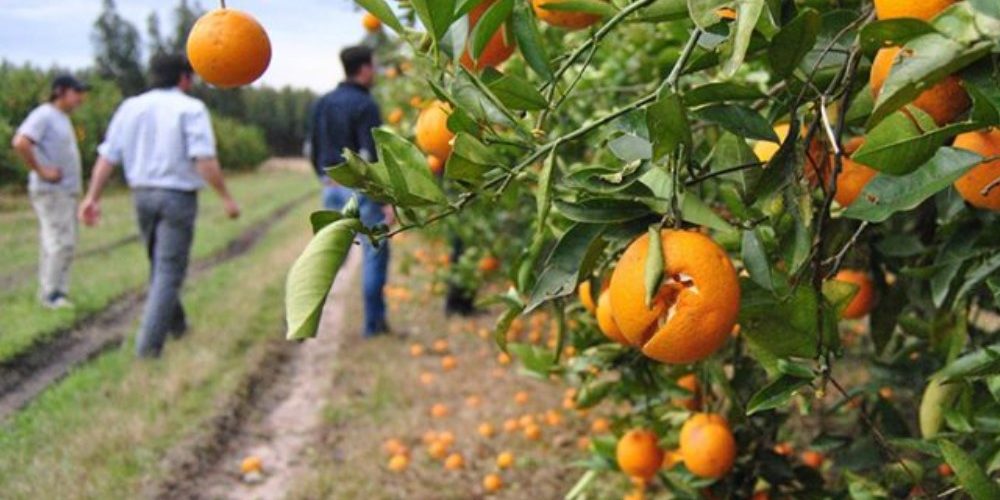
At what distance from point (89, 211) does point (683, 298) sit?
4.46 meters

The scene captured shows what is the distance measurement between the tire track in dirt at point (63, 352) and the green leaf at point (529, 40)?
2.08 metres

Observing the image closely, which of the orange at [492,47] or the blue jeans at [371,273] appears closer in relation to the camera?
the orange at [492,47]

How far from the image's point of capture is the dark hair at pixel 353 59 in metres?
4.92

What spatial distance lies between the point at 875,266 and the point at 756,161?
0.69 m

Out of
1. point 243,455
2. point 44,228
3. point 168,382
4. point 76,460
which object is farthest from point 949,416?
point 44,228

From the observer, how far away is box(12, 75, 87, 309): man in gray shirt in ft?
13.5

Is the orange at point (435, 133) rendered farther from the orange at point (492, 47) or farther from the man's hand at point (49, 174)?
the man's hand at point (49, 174)

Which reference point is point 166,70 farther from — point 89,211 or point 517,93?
point 517,93

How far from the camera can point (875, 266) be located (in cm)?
166

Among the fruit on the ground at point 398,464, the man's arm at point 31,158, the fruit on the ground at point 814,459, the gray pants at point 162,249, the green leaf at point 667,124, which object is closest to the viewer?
the green leaf at point 667,124

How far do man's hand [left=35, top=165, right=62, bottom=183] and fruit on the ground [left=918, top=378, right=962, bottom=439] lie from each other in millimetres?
3903

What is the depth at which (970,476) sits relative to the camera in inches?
44.2

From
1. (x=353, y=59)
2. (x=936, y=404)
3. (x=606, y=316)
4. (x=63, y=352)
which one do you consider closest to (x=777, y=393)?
(x=606, y=316)

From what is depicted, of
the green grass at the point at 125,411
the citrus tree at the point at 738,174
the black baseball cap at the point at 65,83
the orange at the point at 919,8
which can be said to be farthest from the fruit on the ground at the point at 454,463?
the black baseball cap at the point at 65,83
